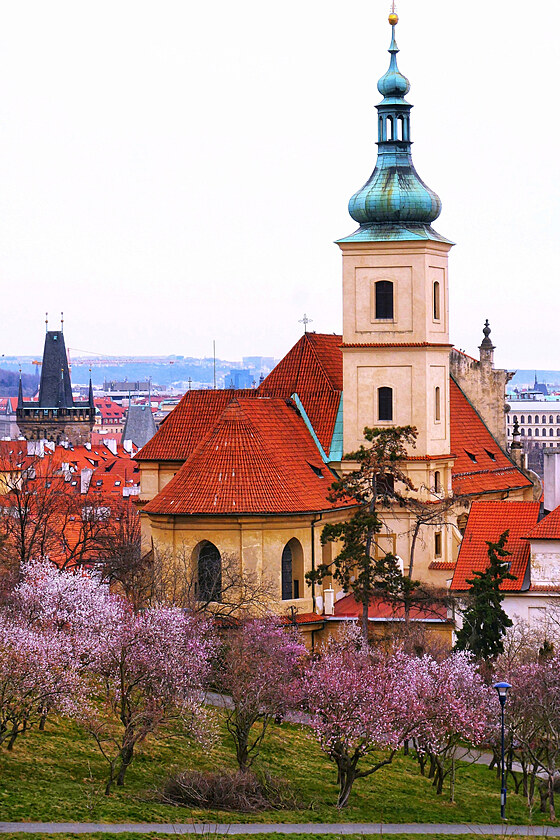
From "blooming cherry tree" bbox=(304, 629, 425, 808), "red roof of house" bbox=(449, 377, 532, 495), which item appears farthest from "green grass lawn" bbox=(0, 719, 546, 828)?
"red roof of house" bbox=(449, 377, 532, 495)

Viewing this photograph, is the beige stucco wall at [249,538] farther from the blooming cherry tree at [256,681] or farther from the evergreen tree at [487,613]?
the blooming cherry tree at [256,681]

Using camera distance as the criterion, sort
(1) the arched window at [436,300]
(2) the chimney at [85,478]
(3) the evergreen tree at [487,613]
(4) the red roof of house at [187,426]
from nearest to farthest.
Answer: (3) the evergreen tree at [487,613] → (1) the arched window at [436,300] → (4) the red roof of house at [187,426] → (2) the chimney at [85,478]

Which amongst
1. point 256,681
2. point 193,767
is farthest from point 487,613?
point 193,767

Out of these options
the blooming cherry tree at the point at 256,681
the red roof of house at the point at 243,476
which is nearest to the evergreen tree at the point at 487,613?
the blooming cherry tree at the point at 256,681

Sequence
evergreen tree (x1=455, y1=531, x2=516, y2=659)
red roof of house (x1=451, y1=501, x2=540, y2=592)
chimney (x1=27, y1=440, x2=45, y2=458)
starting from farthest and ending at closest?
chimney (x1=27, y1=440, x2=45, y2=458) < red roof of house (x1=451, y1=501, x2=540, y2=592) < evergreen tree (x1=455, y1=531, x2=516, y2=659)

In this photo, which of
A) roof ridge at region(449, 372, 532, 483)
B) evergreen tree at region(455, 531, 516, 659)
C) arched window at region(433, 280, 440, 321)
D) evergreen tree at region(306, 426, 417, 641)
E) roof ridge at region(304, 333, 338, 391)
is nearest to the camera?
evergreen tree at region(455, 531, 516, 659)

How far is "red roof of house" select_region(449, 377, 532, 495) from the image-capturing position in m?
73.1

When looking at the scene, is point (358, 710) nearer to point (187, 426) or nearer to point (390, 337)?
point (390, 337)

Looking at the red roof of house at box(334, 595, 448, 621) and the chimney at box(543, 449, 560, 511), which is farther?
the chimney at box(543, 449, 560, 511)

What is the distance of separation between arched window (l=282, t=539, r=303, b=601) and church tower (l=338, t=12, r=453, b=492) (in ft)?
20.8

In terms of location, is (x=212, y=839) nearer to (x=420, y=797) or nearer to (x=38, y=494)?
(x=420, y=797)

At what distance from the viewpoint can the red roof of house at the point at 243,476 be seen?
205ft

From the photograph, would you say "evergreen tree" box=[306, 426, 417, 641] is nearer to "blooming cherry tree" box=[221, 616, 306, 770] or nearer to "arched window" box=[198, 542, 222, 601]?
"arched window" box=[198, 542, 222, 601]

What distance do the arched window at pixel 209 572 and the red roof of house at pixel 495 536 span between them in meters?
8.36
